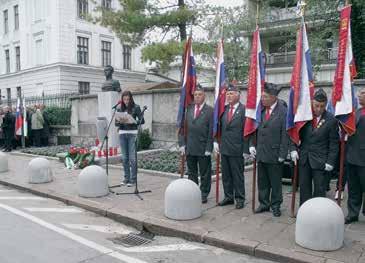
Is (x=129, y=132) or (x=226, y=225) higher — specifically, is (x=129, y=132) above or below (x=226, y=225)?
above

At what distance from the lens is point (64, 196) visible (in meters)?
8.07

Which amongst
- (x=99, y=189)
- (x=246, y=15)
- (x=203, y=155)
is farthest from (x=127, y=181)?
(x=246, y=15)

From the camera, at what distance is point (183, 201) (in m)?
6.23

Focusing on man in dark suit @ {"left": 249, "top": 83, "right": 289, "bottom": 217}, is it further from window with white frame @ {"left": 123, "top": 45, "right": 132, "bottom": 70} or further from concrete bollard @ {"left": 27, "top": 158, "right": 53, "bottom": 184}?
window with white frame @ {"left": 123, "top": 45, "right": 132, "bottom": 70}

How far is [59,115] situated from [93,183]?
11.4m

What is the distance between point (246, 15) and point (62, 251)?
18.6 m

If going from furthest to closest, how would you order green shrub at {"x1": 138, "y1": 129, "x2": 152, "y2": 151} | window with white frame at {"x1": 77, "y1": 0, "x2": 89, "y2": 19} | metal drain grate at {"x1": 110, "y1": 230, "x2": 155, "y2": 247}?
1. window with white frame at {"x1": 77, "y1": 0, "x2": 89, "y2": 19}
2. green shrub at {"x1": 138, "y1": 129, "x2": 152, "y2": 151}
3. metal drain grate at {"x1": 110, "y1": 230, "x2": 155, "y2": 247}

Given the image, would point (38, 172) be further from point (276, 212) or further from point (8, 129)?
point (8, 129)

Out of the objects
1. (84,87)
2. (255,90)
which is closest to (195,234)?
(255,90)

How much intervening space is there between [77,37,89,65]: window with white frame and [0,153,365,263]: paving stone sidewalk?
2996 cm

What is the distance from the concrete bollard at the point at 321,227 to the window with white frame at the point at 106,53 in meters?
36.2

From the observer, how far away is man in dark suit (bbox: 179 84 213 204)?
7082 millimetres

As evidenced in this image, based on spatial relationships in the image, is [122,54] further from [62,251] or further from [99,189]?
[62,251]

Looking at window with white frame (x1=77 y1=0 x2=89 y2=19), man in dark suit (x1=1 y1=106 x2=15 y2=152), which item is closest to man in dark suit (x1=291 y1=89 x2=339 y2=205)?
man in dark suit (x1=1 y1=106 x2=15 y2=152)
